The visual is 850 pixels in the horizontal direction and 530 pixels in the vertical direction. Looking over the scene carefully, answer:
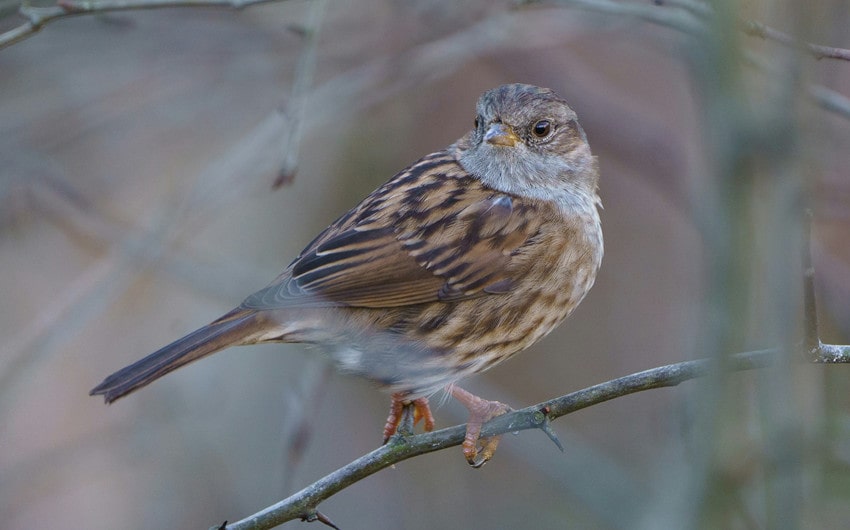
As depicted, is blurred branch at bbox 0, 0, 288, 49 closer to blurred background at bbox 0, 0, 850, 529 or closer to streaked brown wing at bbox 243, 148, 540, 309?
blurred background at bbox 0, 0, 850, 529

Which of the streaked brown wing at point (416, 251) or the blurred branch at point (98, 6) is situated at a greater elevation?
the blurred branch at point (98, 6)

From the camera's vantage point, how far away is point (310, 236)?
7.40 metres

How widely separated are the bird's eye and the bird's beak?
108 mm

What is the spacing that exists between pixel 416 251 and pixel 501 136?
0.64 meters

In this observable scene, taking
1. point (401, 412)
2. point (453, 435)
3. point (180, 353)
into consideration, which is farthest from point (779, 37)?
point (180, 353)

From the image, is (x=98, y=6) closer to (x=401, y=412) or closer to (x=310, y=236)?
(x=401, y=412)

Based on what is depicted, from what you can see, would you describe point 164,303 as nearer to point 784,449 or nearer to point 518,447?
point 518,447

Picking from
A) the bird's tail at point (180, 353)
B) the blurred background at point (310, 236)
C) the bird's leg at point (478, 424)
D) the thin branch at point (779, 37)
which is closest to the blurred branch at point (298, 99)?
the blurred background at point (310, 236)

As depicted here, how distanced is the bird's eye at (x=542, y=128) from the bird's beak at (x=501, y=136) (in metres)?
0.11

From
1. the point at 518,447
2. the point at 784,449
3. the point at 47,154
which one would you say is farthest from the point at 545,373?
the point at 784,449

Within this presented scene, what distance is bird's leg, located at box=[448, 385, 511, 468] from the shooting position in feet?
11.9

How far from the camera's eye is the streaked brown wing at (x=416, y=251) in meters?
4.04

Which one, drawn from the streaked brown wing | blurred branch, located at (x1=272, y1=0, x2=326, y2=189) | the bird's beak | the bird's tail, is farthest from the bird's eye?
the bird's tail

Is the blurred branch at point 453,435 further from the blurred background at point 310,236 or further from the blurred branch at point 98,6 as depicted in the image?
the blurred branch at point 98,6
